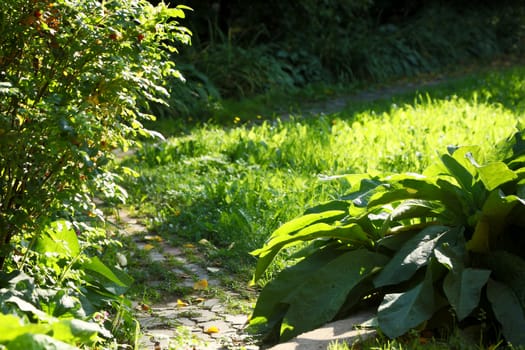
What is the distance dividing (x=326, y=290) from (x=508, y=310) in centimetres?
85

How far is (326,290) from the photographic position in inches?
150

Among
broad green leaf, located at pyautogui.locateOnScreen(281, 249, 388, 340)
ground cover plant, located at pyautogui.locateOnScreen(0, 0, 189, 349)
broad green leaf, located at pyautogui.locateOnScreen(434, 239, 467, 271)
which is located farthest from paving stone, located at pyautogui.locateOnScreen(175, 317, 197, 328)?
broad green leaf, located at pyautogui.locateOnScreen(434, 239, 467, 271)

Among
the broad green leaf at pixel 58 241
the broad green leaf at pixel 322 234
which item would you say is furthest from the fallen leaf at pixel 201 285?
the broad green leaf at pixel 58 241

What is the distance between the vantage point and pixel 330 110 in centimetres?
1137

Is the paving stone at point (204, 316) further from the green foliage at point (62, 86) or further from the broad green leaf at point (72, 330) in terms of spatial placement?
the broad green leaf at point (72, 330)

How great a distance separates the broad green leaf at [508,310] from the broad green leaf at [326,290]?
60 centimetres

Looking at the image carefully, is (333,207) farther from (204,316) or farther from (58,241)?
(58,241)

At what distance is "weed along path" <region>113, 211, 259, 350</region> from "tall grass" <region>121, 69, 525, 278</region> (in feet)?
0.85

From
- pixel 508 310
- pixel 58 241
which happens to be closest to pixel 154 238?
pixel 58 241

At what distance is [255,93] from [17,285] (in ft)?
29.1

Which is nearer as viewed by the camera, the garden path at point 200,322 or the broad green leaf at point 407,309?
the broad green leaf at point 407,309

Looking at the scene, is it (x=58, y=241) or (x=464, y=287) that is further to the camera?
(x=58, y=241)

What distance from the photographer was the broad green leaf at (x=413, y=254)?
3695 mm

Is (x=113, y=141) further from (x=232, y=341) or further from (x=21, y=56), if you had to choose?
(x=232, y=341)
